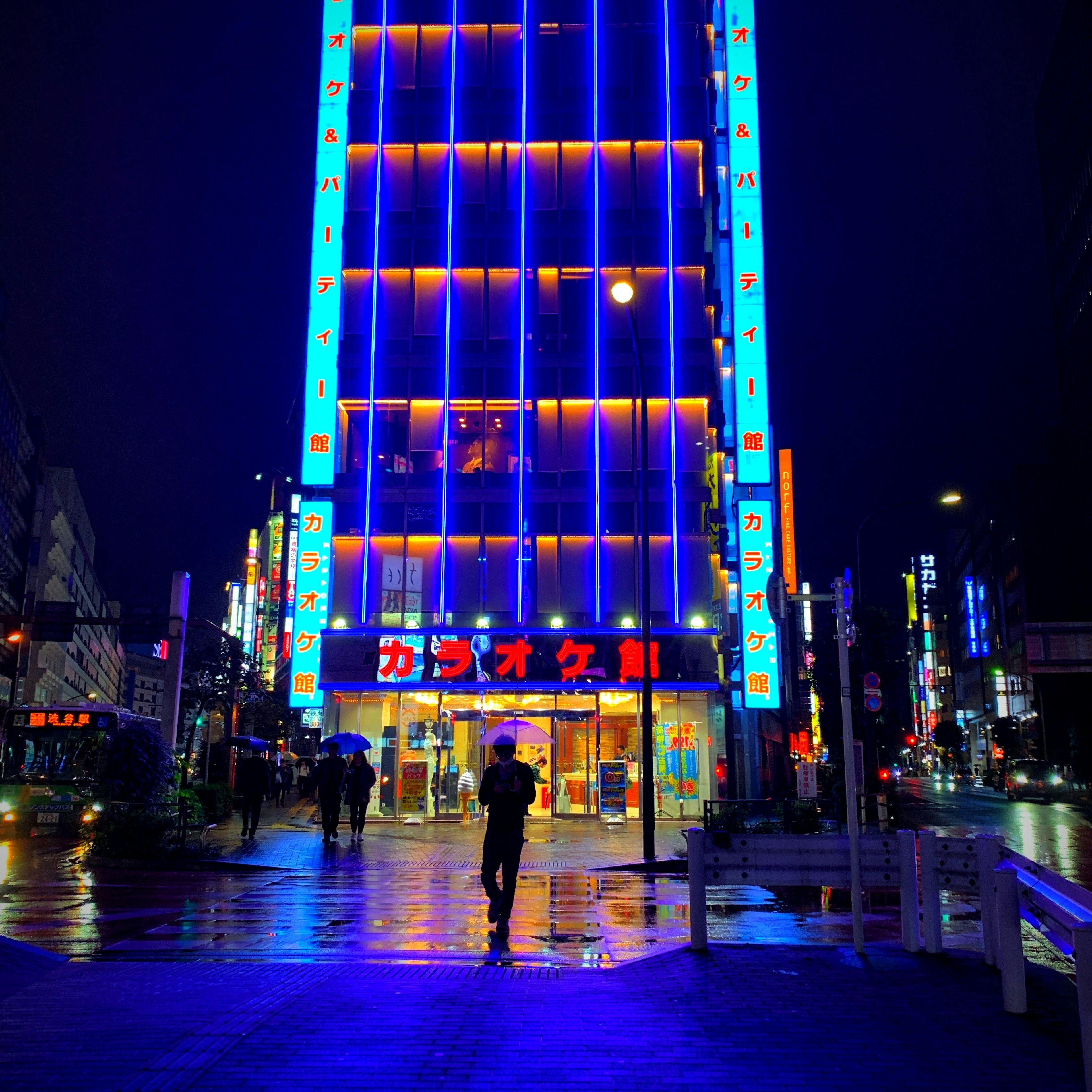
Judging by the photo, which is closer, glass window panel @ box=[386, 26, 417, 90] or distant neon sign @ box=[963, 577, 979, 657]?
glass window panel @ box=[386, 26, 417, 90]

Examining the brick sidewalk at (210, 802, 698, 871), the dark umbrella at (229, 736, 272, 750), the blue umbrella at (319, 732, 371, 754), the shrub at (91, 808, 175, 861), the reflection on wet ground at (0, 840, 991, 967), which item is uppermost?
the dark umbrella at (229, 736, 272, 750)

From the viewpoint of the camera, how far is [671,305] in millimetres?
39281

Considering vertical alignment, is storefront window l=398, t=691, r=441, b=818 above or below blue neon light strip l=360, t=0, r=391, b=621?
below

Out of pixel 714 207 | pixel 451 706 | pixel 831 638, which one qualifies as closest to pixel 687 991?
pixel 451 706

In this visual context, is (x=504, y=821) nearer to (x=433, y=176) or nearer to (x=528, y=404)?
(x=528, y=404)

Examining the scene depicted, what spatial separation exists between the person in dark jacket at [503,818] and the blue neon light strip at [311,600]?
2534 cm

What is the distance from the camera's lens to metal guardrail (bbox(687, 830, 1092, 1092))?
8898mm

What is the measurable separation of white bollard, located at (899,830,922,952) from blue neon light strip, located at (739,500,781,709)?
29.8 meters

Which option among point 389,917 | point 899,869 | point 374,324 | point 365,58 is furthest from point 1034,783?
point 899,869

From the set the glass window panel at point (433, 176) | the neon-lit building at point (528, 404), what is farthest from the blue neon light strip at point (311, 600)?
the glass window panel at point (433, 176)

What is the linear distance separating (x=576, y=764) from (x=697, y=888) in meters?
25.3

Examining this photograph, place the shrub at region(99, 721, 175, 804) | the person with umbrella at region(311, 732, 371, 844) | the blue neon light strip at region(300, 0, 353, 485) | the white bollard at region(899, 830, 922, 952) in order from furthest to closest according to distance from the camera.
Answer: the blue neon light strip at region(300, 0, 353, 485) → the person with umbrella at region(311, 732, 371, 844) → the shrub at region(99, 721, 175, 804) → the white bollard at region(899, 830, 922, 952)

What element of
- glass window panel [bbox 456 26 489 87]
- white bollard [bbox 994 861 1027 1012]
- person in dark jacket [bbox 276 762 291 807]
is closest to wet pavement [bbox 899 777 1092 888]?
white bollard [bbox 994 861 1027 1012]

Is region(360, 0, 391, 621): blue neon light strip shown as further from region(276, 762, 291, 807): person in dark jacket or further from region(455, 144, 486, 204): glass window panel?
region(276, 762, 291, 807): person in dark jacket
